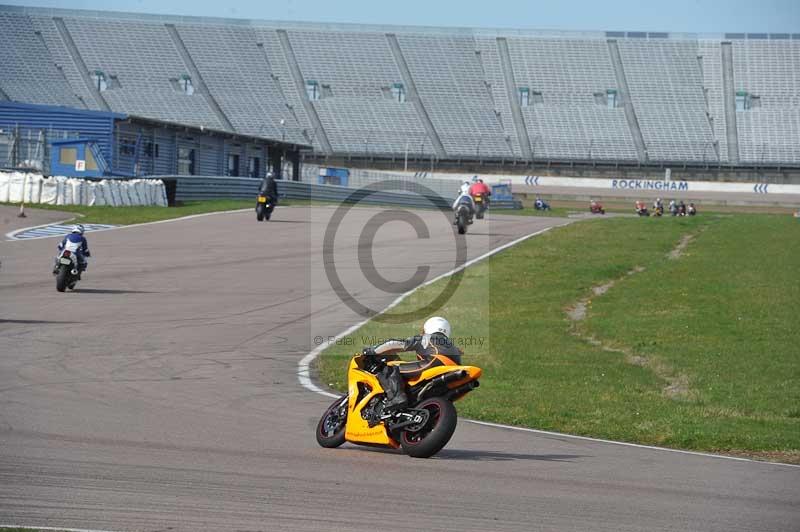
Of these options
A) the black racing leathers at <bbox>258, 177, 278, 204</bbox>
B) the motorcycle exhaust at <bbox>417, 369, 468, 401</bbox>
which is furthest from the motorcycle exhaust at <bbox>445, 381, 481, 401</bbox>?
the black racing leathers at <bbox>258, 177, 278, 204</bbox>

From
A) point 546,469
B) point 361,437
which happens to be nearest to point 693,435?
point 546,469

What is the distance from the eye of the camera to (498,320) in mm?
19016

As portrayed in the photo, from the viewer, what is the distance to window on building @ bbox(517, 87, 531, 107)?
7975 centimetres

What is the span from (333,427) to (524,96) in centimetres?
7303

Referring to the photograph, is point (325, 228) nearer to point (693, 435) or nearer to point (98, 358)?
point (98, 358)

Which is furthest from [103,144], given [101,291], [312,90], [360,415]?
[360,415]

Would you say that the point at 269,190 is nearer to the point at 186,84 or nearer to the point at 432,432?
the point at 432,432

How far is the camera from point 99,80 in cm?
7444

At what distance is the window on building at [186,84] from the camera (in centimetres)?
7519

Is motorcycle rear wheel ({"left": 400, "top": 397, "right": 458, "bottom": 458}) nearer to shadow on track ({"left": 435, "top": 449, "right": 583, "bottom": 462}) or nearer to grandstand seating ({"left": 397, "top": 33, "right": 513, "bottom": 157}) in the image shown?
shadow on track ({"left": 435, "top": 449, "right": 583, "bottom": 462})

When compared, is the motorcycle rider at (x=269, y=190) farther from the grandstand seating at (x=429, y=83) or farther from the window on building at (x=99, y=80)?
the window on building at (x=99, y=80)

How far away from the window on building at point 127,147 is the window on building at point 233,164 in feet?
29.3

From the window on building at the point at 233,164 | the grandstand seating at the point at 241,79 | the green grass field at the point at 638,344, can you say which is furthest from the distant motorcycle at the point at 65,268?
the grandstand seating at the point at 241,79

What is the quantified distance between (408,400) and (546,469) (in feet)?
4.01
